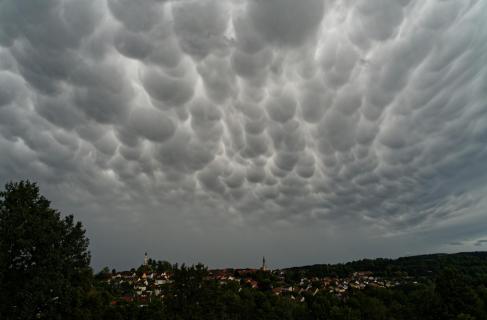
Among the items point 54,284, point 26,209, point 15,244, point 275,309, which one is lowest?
point 275,309

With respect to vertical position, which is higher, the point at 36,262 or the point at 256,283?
the point at 256,283

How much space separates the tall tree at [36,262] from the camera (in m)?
18.9

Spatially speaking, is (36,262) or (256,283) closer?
(36,262)

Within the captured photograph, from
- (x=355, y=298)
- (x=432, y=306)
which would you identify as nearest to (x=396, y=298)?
(x=355, y=298)

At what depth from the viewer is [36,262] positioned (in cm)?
2023

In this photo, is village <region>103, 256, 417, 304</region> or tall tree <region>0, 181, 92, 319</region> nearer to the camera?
tall tree <region>0, 181, 92, 319</region>

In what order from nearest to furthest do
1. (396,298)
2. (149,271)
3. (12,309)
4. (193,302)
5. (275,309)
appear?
(12,309)
(193,302)
(275,309)
(396,298)
(149,271)

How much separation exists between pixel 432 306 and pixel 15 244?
56047 mm

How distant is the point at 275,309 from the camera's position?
231 ft

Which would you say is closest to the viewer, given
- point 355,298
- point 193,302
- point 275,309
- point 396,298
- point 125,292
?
point 193,302

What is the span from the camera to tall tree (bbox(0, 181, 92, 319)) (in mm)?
18859

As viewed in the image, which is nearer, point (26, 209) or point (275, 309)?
point (26, 209)

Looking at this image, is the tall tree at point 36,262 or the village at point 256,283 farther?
the village at point 256,283

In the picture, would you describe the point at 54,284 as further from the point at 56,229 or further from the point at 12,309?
the point at 56,229
